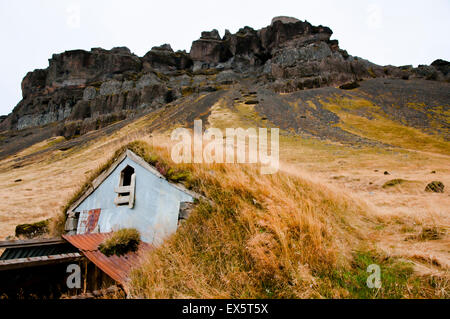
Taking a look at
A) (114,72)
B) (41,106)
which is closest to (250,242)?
(114,72)

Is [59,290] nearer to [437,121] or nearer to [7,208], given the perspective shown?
[7,208]

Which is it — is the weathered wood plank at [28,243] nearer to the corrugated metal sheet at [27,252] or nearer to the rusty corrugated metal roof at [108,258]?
the corrugated metal sheet at [27,252]

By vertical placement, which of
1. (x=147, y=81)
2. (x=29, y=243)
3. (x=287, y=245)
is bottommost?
(x=29, y=243)

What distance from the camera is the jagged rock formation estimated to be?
7350 cm

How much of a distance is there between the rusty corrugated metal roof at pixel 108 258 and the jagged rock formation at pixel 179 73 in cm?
6633

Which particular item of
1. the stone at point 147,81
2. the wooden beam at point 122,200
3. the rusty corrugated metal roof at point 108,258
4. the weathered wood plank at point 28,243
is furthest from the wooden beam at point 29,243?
the stone at point 147,81

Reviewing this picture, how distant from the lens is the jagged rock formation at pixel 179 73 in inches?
2894

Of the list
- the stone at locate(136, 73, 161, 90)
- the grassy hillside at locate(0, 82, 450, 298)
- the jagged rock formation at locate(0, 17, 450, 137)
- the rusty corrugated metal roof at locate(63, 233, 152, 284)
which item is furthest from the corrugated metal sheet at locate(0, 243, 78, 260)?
the stone at locate(136, 73, 161, 90)

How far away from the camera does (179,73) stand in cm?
11394

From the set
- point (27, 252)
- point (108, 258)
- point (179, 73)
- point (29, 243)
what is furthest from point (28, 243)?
point (179, 73)

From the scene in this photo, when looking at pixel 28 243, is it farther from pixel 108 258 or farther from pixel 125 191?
pixel 125 191

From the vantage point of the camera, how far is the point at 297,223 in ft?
12.7

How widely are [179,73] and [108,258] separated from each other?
11973 centimetres
